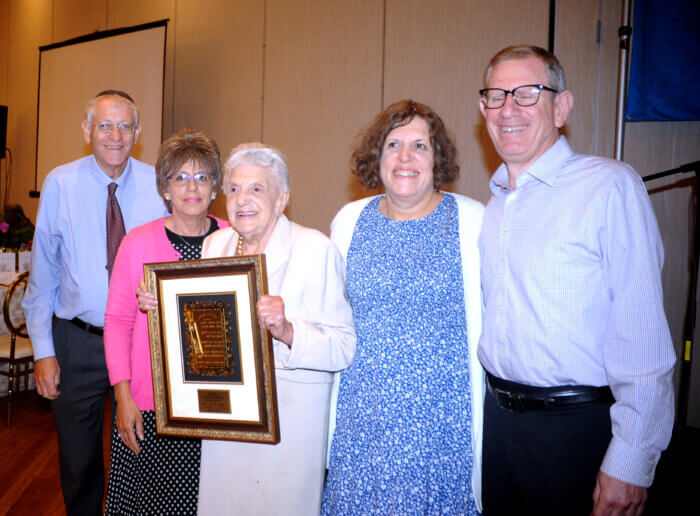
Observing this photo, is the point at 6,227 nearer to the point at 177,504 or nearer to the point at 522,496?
the point at 177,504

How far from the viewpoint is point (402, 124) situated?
2002 millimetres

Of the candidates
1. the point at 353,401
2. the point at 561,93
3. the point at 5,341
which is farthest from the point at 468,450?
the point at 5,341

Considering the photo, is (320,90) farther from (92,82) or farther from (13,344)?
(13,344)

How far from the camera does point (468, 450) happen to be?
1.84 m

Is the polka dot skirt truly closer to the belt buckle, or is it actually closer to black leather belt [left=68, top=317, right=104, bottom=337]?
black leather belt [left=68, top=317, right=104, bottom=337]

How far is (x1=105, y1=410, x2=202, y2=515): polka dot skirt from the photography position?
199cm

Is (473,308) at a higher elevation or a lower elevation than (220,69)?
lower

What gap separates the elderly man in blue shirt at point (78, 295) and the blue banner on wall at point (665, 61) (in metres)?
3.73

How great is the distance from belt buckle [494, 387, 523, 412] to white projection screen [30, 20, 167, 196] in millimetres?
5409

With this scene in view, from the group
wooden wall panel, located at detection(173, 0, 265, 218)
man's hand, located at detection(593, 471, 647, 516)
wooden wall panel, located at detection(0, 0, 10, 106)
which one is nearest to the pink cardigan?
man's hand, located at detection(593, 471, 647, 516)

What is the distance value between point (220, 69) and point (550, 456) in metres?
5.81

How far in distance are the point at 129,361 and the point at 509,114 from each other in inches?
67.0

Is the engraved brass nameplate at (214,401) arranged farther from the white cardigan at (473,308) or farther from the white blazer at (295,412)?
the white cardigan at (473,308)

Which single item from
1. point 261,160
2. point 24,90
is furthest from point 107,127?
point 24,90
